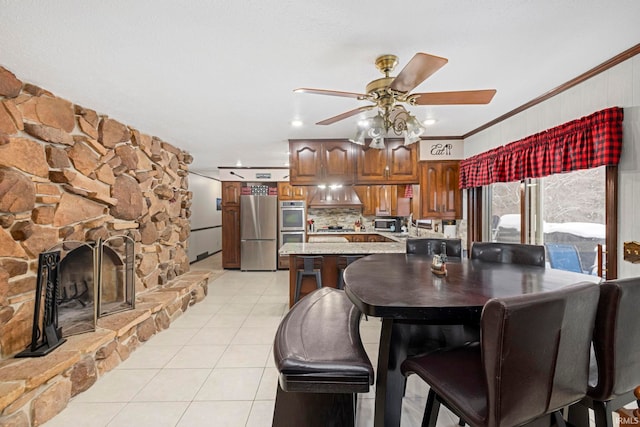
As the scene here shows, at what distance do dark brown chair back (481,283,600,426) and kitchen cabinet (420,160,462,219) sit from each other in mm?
3177

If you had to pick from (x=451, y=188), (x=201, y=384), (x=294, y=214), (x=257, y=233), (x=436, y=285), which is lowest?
(x=201, y=384)

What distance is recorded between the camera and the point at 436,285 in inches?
59.2

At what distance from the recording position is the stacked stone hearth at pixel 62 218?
6.41ft

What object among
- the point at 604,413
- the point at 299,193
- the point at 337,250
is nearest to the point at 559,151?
the point at 604,413

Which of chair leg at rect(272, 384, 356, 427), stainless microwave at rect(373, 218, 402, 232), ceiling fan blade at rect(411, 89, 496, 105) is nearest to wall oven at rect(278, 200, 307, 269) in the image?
stainless microwave at rect(373, 218, 402, 232)

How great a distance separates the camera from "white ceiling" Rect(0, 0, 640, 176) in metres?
1.44

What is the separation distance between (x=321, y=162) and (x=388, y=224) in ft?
9.81

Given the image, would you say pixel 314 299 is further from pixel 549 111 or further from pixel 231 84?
pixel 549 111

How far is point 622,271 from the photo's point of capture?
1951 millimetres

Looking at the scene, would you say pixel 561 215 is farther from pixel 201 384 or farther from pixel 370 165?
→ pixel 201 384

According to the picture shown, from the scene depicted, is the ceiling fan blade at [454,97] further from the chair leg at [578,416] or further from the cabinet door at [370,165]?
the cabinet door at [370,165]

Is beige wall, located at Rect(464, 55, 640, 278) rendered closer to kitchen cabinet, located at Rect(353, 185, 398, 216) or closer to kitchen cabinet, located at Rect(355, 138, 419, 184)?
kitchen cabinet, located at Rect(355, 138, 419, 184)

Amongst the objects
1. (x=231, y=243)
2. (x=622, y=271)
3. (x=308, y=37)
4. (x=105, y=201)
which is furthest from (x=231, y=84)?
(x=231, y=243)

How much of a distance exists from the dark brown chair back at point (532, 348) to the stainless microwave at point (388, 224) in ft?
17.4
